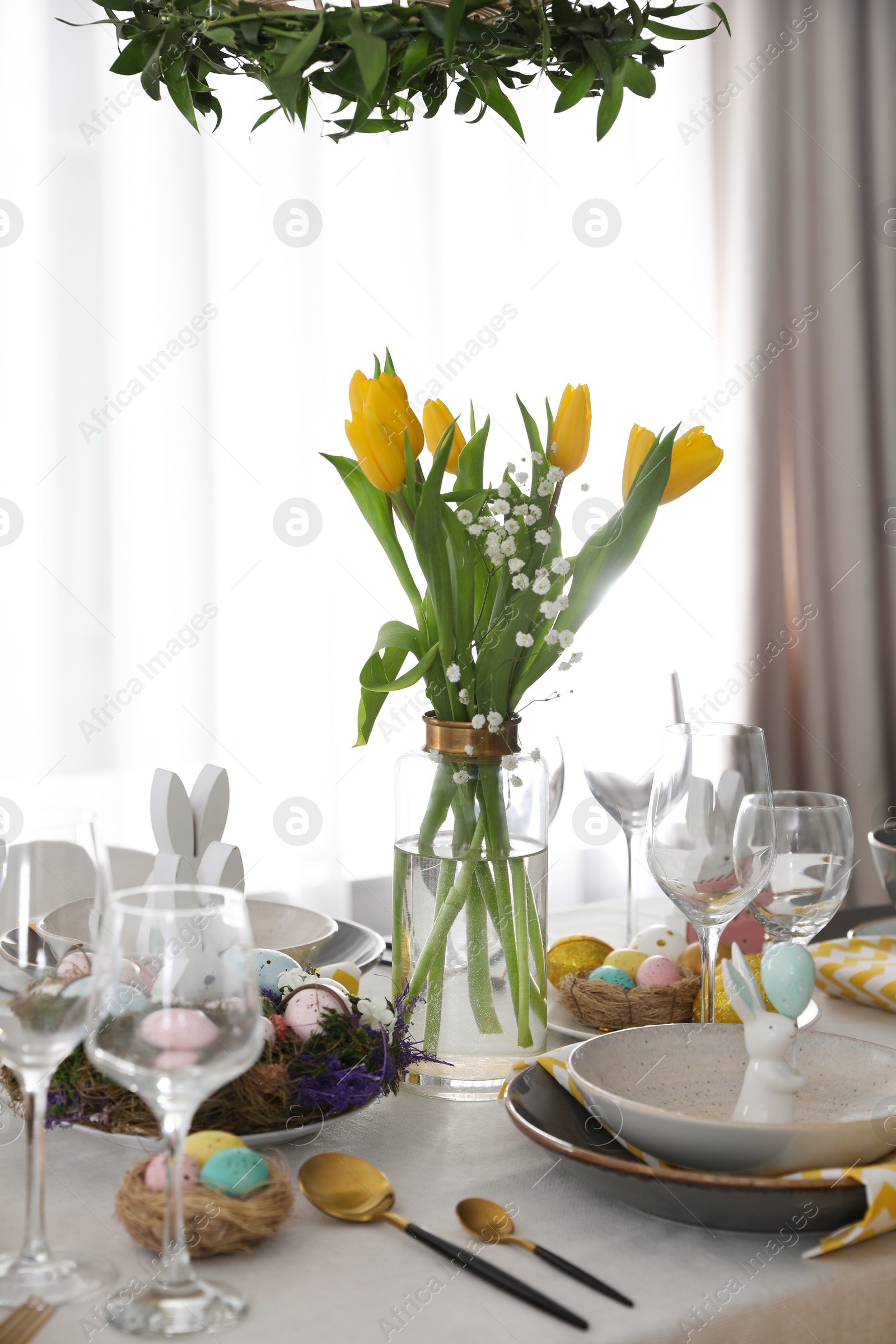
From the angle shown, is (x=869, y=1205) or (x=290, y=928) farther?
(x=290, y=928)

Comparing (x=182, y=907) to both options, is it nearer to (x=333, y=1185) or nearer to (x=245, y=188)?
(x=333, y=1185)

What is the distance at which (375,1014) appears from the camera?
2.79ft

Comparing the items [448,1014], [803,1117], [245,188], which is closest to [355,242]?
[245,188]

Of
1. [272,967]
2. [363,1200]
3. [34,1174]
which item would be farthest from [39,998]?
[272,967]

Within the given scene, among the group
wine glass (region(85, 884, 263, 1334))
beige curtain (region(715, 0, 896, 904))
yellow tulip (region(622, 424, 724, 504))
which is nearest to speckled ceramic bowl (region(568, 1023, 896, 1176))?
wine glass (region(85, 884, 263, 1334))

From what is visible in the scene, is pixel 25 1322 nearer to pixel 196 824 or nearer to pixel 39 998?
pixel 39 998

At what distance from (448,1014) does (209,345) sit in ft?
5.61

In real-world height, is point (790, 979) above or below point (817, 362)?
below

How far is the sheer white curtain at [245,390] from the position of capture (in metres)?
2.18

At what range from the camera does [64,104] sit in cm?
217

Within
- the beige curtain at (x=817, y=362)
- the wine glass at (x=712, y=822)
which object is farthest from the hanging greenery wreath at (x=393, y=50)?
the beige curtain at (x=817, y=362)

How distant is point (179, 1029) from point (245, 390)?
1.93 metres

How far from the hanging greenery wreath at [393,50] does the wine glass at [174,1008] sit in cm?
49

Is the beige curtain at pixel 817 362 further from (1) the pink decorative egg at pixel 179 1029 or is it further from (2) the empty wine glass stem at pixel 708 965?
(1) the pink decorative egg at pixel 179 1029
